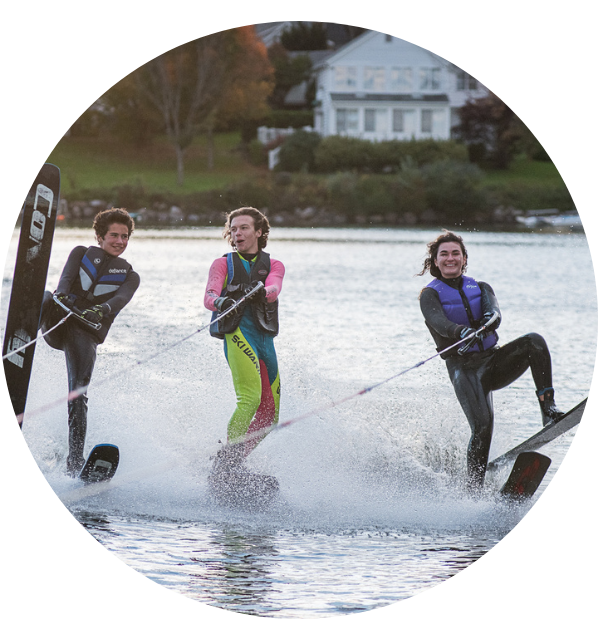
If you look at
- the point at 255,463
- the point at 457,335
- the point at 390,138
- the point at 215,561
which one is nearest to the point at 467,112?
the point at 390,138

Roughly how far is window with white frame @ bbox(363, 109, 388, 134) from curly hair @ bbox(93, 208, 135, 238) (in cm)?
155

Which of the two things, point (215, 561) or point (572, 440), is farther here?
point (572, 440)

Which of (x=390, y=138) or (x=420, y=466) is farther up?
(x=390, y=138)

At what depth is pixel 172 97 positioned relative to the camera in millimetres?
7363

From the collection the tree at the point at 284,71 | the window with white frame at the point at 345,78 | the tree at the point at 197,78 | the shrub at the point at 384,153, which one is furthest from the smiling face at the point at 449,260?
the tree at the point at 197,78

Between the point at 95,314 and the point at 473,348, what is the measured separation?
2.28 meters

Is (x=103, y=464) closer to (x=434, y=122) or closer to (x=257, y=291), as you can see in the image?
(x=257, y=291)

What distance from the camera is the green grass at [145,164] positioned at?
7227mm

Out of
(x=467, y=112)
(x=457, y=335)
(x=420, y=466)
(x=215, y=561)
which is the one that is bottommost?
(x=215, y=561)

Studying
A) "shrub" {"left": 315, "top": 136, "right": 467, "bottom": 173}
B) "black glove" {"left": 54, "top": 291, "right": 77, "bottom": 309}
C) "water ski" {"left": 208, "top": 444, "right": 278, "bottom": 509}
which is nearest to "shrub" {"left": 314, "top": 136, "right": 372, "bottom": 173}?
"shrub" {"left": 315, "top": 136, "right": 467, "bottom": 173}

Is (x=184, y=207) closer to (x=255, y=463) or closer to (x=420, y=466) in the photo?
(x=255, y=463)

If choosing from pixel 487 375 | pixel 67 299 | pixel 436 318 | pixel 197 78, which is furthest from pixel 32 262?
pixel 487 375

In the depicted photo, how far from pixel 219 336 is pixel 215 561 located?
1.31 metres

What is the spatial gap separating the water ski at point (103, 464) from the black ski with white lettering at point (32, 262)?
0.73 m
